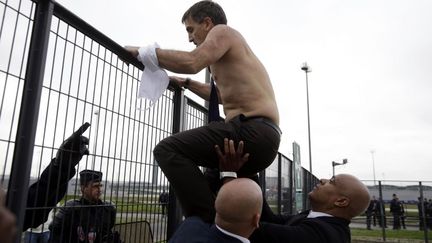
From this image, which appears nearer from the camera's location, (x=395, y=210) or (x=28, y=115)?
(x=28, y=115)

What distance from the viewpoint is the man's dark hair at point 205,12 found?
2.44 meters

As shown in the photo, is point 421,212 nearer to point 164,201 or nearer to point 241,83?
point 164,201

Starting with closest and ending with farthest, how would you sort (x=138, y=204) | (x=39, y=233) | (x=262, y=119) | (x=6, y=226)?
1. (x=6, y=226)
2. (x=39, y=233)
3. (x=262, y=119)
4. (x=138, y=204)

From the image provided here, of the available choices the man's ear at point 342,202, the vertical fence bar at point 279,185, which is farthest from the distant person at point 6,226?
the vertical fence bar at point 279,185

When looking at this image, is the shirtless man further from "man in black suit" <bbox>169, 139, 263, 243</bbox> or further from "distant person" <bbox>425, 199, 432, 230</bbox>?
"distant person" <bbox>425, 199, 432, 230</bbox>

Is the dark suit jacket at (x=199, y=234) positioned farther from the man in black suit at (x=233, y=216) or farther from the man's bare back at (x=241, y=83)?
the man's bare back at (x=241, y=83)

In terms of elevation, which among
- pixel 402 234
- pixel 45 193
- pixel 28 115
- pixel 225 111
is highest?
pixel 225 111

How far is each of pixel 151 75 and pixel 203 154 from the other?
1.81ft

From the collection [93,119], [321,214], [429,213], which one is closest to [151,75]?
[93,119]

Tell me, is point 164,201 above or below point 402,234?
above

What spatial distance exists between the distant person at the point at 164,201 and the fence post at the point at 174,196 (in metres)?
0.03

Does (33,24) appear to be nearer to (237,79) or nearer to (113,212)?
(237,79)

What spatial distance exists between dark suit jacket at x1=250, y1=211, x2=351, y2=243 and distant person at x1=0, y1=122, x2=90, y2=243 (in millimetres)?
1067

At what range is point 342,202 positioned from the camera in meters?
2.66
